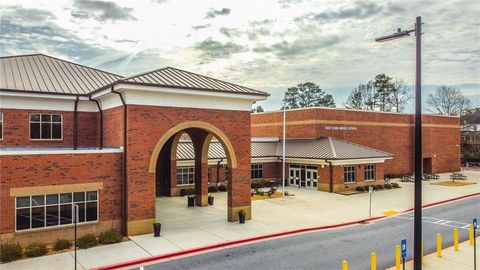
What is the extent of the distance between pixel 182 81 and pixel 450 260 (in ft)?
48.2

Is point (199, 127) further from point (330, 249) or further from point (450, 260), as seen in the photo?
point (450, 260)

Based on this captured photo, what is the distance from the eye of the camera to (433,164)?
51.7 m

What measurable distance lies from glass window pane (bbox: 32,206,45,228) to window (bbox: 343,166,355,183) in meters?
25.2

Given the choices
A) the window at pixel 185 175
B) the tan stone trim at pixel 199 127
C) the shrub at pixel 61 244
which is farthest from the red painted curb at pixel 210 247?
the window at pixel 185 175

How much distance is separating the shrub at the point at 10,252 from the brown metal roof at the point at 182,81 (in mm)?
8081

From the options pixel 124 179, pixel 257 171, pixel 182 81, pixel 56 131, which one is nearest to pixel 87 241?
pixel 124 179

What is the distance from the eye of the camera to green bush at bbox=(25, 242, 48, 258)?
15367mm

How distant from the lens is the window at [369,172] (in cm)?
3622

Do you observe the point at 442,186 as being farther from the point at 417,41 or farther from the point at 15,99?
the point at 15,99

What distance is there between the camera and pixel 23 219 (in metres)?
16.2

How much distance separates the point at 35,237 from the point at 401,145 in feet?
142

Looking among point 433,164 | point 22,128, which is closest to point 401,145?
point 433,164

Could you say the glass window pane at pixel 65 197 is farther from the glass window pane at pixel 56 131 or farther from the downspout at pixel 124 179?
the glass window pane at pixel 56 131

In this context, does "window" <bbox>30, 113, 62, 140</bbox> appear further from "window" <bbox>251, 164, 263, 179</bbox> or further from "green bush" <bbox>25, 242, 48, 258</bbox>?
"window" <bbox>251, 164, 263, 179</bbox>
